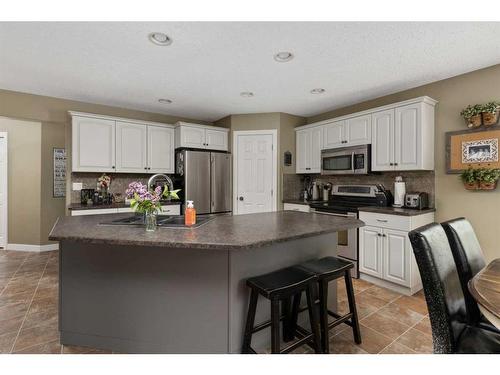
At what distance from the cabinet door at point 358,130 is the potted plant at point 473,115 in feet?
3.19

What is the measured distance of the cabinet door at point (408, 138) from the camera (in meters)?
Result: 2.94

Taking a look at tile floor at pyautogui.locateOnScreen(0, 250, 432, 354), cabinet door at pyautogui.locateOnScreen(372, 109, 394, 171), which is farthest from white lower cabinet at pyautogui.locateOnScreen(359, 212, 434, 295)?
cabinet door at pyautogui.locateOnScreen(372, 109, 394, 171)

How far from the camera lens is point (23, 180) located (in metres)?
4.50

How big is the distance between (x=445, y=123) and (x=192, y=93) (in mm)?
3075

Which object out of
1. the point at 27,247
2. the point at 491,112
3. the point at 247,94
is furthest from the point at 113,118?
the point at 491,112

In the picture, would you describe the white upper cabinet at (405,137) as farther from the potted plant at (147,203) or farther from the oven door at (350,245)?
the potted plant at (147,203)

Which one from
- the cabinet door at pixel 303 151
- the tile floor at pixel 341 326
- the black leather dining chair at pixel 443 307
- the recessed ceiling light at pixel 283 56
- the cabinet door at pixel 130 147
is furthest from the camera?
the cabinet door at pixel 303 151

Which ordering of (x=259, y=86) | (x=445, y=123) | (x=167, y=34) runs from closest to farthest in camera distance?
(x=167, y=34), (x=445, y=123), (x=259, y=86)

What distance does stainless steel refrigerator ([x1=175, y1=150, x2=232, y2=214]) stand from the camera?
4105 millimetres

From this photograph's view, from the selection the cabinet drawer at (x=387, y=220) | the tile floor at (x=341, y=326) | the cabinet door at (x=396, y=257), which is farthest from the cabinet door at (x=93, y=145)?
the cabinet door at (x=396, y=257)

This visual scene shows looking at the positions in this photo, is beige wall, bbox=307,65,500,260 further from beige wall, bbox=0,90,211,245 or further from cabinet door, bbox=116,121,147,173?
beige wall, bbox=0,90,211,245

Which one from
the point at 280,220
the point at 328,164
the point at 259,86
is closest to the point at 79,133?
the point at 259,86

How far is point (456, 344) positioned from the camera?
1186 millimetres
